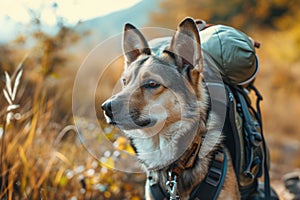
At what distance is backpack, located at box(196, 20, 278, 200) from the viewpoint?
262cm

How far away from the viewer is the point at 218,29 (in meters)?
2.82

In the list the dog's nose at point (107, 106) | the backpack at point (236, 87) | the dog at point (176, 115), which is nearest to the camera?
the dog's nose at point (107, 106)

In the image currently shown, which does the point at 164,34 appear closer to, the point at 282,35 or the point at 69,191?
the point at 69,191

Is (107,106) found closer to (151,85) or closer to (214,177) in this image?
(151,85)

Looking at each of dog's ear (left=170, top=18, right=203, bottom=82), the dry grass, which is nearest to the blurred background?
the dry grass

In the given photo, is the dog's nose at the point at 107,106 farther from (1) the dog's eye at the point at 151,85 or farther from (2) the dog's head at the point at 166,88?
(1) the dog's eye at the point at 151,85

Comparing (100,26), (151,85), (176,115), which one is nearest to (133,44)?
(151,85)

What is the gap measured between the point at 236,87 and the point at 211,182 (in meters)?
0.69

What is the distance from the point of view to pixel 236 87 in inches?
113

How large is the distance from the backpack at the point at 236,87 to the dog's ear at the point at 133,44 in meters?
0.37

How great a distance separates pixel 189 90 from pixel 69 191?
76.2 inches

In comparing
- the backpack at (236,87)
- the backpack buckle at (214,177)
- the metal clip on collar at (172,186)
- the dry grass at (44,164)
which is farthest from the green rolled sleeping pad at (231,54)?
the dry grass at (44,164)

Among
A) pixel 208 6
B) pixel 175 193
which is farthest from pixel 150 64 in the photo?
pixel 208 6

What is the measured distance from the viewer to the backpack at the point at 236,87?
2.62 m
